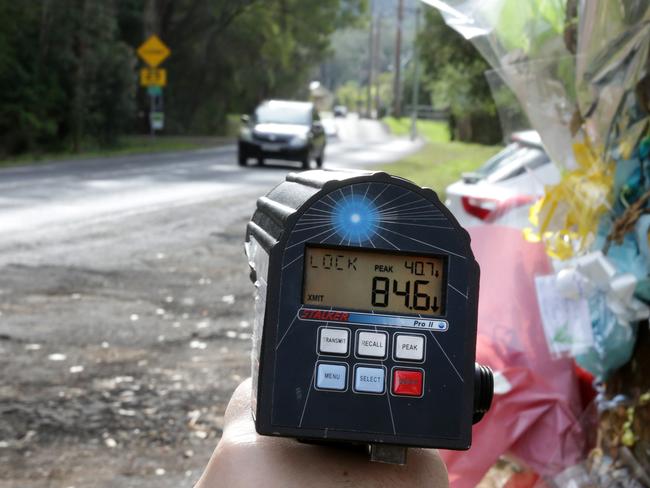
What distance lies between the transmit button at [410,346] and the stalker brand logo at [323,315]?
51 millimetres

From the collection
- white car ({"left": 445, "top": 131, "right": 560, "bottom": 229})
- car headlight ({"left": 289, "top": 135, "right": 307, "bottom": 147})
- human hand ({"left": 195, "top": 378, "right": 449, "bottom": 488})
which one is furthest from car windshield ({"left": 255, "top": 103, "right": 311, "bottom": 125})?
human hand ({"left": 195, "top": 378, "right": 449, "bottom": 488})

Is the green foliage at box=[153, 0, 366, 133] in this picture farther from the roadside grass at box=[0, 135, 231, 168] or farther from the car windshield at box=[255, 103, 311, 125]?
the car windshield at box=[255, 103, 311, 125]

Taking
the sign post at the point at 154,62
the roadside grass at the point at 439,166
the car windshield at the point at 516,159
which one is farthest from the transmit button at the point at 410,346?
the sign post at the point at 154,62

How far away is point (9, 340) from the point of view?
274 inches

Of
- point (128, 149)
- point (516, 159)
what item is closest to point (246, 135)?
point (128, 149)

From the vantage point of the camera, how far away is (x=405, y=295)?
A: 1.16m

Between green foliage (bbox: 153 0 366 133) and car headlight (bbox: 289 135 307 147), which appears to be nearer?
car headlight (bbox: 289 135 307 147)

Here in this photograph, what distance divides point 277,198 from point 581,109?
2025 millimetres

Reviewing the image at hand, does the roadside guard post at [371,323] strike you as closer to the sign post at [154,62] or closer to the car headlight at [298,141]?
the car headlight at [298,141]

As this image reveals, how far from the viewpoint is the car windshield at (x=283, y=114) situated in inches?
1238

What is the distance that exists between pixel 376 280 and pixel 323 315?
0.22 ft

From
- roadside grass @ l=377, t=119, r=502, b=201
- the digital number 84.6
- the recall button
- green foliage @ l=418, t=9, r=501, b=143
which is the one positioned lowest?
roadside grass @ l=377, t=119, r=502, b=201

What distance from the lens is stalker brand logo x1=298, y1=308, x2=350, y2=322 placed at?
1127mm

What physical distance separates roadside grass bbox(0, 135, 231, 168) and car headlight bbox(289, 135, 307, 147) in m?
6.21
